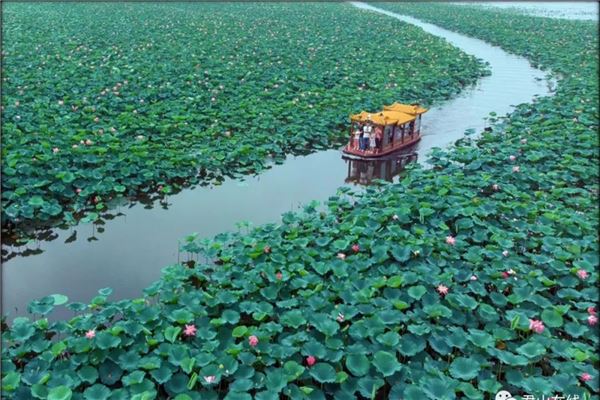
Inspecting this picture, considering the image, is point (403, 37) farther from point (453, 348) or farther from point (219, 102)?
point (453, 348)

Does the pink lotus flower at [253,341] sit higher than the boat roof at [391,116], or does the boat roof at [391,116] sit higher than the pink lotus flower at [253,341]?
the boat roof at [391,116]

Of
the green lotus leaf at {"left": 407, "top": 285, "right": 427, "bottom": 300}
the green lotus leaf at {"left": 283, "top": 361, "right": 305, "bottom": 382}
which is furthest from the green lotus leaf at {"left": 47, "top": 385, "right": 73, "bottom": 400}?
the green lotus leaf at {"left": 407, "top": 285, "right": 427, "bottom": 300}

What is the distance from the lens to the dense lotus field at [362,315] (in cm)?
432

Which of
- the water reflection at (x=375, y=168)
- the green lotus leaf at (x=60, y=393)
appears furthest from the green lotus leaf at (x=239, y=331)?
the water reflection at (x=375, y=168)

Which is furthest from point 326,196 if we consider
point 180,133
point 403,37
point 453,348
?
point 403,37

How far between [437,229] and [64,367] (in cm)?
463

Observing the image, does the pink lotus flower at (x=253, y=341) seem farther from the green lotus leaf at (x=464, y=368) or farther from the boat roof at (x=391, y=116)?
the boat roof at (x=391, y=116)

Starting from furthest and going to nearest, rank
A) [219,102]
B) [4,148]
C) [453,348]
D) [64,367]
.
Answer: [219,102], [4,148], [453,348], [64,367]

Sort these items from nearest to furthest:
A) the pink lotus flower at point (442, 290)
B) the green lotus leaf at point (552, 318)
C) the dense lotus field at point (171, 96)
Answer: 1. the green lotus leaf at point (552, 318)
2. the pink lotus flower at point (442, 290)
3. the dense lotus field at point (171, 96)

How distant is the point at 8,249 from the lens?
23.2 feet

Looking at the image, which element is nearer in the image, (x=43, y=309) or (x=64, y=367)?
(x=64, y=367)

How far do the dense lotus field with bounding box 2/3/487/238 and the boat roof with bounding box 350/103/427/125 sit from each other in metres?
1.15

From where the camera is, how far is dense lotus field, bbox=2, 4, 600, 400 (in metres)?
4.32

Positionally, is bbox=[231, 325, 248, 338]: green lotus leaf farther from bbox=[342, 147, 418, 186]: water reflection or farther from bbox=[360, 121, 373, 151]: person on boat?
bbox=[360, 121, 373, 151]: person on boat
